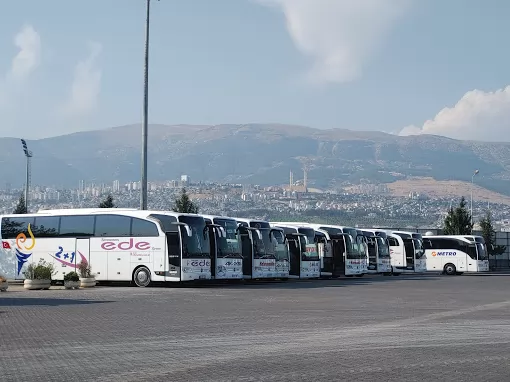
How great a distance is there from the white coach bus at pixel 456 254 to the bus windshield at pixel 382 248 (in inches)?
302

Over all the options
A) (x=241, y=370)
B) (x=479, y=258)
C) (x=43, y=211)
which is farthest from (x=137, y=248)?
(x=479, y=258)

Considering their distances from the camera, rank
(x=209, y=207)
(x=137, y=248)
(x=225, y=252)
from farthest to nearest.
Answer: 1. (x=209, y=207)
2. (x=225, y=252)
3. (x=137, y=248)

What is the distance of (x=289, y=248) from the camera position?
141ft

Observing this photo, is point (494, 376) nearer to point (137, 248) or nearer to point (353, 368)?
point (353, 368)

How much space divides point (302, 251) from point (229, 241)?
9.30 metres

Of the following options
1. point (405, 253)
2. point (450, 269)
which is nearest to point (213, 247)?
point (405, 253)

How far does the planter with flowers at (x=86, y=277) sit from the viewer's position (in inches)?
1292

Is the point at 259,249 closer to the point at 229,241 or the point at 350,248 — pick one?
the point at 229,241

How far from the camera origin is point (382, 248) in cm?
5431

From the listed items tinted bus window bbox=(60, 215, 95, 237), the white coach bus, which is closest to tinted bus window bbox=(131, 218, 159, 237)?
tinted bus window bbox=(60, 215, 95, 237)

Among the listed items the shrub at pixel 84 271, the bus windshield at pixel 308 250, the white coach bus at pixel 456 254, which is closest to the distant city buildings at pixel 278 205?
the white coach bus at pixel 456 254

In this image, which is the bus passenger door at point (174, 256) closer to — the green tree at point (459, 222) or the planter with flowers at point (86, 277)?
the planter with flowers at point (86, 277)

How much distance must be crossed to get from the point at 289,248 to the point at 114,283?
10562 millimetres

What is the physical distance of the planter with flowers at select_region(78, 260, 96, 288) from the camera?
3281cm
